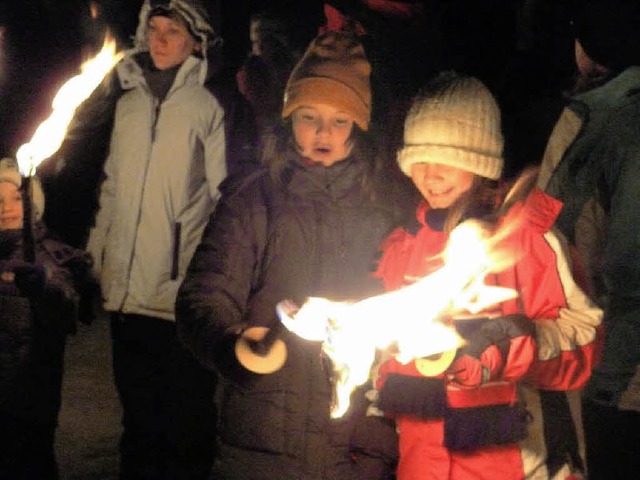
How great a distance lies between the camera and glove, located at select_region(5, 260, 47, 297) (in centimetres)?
493

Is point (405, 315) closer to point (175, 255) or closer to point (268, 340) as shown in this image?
point (268, 340)

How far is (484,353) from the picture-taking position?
3.15 meters

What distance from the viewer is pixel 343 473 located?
3.54 meters

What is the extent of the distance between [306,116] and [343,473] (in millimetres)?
1373

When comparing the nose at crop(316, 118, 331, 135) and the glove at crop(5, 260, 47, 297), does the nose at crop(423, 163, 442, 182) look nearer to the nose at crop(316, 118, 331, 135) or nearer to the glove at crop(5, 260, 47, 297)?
the nose at crop(316, 118, 331, 135)

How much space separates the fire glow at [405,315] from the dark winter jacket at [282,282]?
48 centimetres

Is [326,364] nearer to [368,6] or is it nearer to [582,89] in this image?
[582,89]

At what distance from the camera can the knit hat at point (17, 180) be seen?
5.23 m

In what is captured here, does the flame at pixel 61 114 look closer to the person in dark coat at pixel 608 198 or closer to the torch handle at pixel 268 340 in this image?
the torch handle at pixel 268 340

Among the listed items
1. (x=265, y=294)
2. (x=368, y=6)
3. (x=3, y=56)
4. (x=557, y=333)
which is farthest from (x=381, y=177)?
(x=3, y=56)

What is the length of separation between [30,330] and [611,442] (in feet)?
9.34

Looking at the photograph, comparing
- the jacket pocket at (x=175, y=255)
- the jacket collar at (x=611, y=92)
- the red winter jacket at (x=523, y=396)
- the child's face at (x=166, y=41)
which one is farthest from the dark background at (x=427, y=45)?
the red winter jacket at (x=523, y=396)

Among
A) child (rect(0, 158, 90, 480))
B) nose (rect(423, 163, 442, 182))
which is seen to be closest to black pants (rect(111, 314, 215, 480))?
child (rect(0, 158, 90, 480))

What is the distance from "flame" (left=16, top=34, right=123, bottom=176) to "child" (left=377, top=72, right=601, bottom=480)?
1757 millimetres
